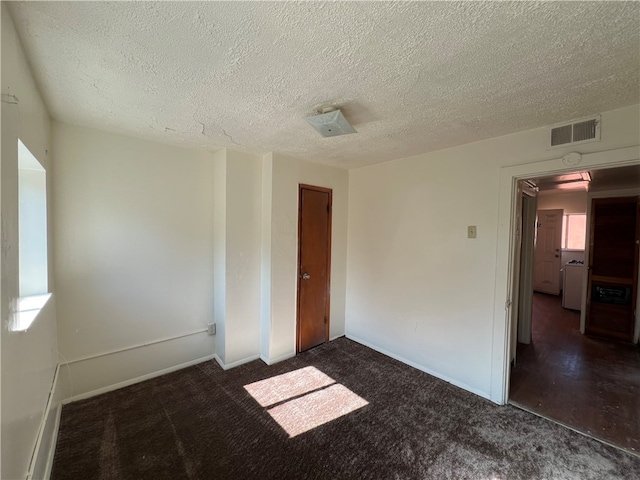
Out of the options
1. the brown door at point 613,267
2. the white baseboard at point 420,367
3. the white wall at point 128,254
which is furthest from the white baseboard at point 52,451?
the brown door at point 613,267

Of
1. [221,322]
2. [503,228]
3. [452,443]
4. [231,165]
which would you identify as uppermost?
[231,165]

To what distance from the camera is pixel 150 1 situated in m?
0.98

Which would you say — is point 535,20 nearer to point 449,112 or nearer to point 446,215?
point 449,112

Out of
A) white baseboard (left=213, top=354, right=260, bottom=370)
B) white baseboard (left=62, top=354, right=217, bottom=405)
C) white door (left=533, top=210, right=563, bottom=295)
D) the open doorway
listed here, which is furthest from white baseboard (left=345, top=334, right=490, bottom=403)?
white door (left=533, top=210, right=563, bottom=295)

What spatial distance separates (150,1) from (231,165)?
6.09 feet

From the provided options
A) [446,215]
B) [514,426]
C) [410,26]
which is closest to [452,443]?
[514,426]

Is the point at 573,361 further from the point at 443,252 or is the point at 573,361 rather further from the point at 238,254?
the point at 238,254

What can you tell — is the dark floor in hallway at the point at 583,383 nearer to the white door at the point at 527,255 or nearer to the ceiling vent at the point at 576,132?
the white door at the point at 527,255

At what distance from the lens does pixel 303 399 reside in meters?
2.35

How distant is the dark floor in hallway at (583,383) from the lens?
2.06m

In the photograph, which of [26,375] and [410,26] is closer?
[410,26]

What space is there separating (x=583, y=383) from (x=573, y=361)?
0.57 meters

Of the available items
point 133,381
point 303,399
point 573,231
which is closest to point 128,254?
point 133,381

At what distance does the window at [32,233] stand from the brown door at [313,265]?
7.17 ft
